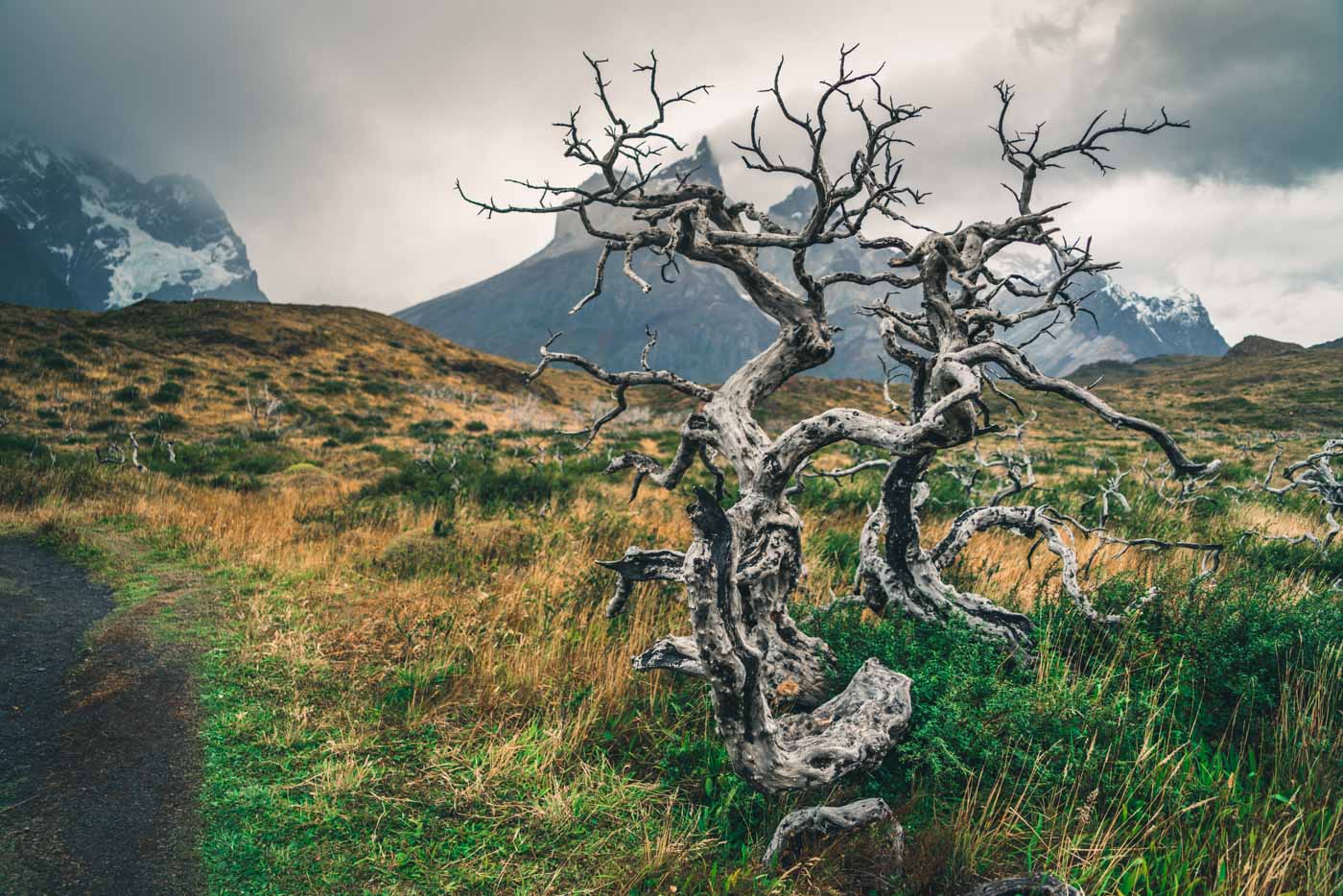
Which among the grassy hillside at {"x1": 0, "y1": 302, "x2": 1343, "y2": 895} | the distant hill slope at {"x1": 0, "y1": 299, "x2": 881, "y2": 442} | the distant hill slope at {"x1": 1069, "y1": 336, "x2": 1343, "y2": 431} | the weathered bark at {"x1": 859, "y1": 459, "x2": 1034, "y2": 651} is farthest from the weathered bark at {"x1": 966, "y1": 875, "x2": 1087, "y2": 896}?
the distant hill slope at {"x1": 0, "y1": 299, "x2": 881, "y2": 442}

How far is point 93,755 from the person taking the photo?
354cm

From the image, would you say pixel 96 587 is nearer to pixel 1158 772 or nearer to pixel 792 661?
pixel 792 661

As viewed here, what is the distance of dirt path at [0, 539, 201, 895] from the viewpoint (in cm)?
275

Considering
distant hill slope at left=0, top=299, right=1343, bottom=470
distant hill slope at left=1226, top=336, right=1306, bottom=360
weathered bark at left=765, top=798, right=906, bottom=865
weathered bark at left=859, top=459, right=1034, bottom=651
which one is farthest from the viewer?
distant hill slope at left=1226, top=336, right=1306, bottom=360

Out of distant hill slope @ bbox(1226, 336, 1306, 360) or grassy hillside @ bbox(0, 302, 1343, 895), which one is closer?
grassy hillside @ bbox(0, 302, 1343, 895)

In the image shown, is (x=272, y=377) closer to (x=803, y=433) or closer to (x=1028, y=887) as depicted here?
(x=803, y=433)

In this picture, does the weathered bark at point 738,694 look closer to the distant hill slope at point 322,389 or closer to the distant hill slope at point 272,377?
the distant hill slope at point 322,389

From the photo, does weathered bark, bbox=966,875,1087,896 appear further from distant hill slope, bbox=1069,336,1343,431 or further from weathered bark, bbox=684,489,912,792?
distant hill slope, bbox=1069,336,1343,431

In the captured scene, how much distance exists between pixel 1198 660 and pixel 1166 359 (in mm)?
184133

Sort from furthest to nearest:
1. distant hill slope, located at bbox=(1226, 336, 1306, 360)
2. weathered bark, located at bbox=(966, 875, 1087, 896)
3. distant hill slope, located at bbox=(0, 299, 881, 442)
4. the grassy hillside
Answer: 1. distant hill slope, located at bbox=(1226, 336, 1306, 360)
2. distant hill slope, located at bbox=(0, 299, 881, 442)
3. the grassy hillside
4. weathered bark, located at bbox=(966, 875, 1087, 896)

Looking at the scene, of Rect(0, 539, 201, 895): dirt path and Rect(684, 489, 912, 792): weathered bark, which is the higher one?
Rect(684, 489, 912, 792): weathered bark

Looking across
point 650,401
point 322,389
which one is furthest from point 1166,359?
point 322,389

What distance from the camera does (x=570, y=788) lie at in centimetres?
329

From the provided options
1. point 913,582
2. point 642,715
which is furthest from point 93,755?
point 913,582
